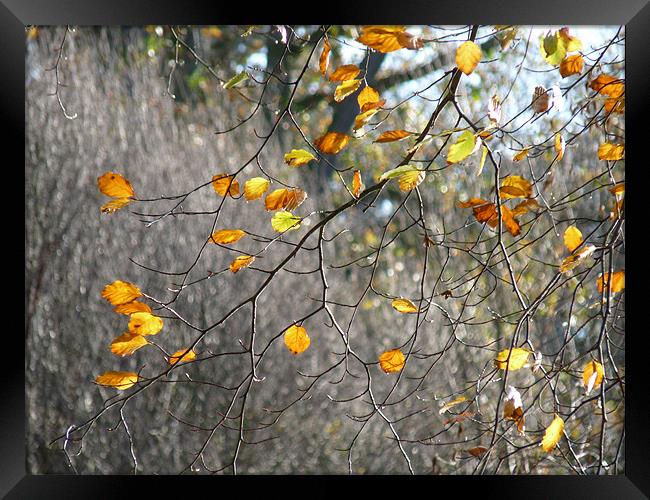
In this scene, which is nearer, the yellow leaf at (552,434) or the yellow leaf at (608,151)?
the yellow leaf at (552,434)

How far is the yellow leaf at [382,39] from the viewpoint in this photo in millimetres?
939

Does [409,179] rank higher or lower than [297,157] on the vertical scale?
lower

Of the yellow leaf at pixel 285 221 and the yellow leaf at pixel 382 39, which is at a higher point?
the yellow leaf at pixel 382 39

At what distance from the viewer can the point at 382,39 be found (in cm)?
95

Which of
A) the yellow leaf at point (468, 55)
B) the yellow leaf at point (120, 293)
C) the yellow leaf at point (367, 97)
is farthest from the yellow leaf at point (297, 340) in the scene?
the yellow leaf at point (468, 55)

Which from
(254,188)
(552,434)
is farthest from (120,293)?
(552,434)

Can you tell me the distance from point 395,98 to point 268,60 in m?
0.64

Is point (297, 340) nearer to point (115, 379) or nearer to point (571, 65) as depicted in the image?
point (115, 379)

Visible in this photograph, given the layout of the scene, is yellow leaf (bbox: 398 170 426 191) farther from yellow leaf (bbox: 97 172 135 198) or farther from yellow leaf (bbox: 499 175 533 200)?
yellow leaf (bbox: 97 172 135 198)

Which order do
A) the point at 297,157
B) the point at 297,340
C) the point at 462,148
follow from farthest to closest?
the point at 297,340
the point at 297,157
the point at 462,148

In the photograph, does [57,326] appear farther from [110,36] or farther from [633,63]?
[633,63]
